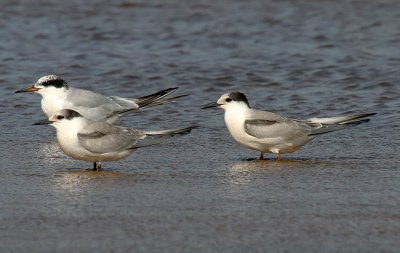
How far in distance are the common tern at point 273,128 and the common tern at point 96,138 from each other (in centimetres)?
50

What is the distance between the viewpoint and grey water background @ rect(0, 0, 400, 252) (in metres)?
4.98

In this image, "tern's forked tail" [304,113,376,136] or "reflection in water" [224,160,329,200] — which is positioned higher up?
"tern's forked tail" [304,113,376,136]

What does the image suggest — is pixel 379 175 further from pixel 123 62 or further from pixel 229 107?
pixel 123 62

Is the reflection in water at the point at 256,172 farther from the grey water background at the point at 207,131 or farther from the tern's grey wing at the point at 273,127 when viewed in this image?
the tern's grey wing at the point at 273,127

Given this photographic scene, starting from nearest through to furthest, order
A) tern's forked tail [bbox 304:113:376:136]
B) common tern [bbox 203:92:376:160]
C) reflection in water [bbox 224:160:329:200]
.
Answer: reflection in water [bbox 224:160:329:200] → common tern [bbox 203:92:376:160] → tern's forked tail [bbox 304:113:376:136]

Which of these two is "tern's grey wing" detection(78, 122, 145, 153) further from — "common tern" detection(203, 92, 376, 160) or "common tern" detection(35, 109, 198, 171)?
"common tern" detection(203, 92, 376, 160)

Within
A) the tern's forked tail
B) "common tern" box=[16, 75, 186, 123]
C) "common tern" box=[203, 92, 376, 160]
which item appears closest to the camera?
"common tern" box=[203, 92, 376, 160]

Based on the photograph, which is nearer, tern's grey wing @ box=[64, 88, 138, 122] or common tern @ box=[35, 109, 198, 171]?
common tern @ box=[35, 109, 198, 171]

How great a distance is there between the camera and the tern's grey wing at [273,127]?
702cm

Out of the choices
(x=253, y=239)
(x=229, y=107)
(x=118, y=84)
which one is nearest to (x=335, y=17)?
(x=118, y=84)

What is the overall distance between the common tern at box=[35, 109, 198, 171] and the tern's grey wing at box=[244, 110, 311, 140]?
52cm

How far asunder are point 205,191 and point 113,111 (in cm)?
279

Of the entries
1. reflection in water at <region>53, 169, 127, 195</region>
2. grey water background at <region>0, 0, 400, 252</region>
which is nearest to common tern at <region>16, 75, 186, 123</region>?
grey water background at <region>0, 0, 400, 252</region>

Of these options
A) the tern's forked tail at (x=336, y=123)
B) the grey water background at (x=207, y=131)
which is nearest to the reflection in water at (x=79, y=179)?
the grey water background at (x=207, y=131)
